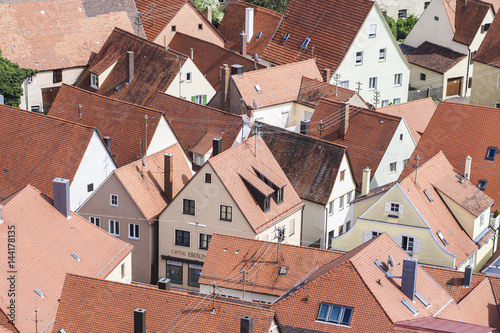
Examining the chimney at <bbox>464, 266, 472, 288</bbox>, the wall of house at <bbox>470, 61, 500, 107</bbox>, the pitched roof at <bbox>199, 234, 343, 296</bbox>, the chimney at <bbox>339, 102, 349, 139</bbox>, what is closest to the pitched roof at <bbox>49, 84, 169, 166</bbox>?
the chimney at <bbox>339, 102, 349, 139</bbox>

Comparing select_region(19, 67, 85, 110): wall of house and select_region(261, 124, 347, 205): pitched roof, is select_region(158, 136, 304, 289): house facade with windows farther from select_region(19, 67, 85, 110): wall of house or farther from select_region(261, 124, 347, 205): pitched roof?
select_region(19, 67, 85, 110): wall of house

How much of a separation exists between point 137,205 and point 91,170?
5.19 metres

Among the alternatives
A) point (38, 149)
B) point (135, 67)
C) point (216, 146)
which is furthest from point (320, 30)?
point (38, 149)

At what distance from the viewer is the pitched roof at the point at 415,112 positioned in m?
81.1

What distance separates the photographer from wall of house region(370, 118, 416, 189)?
75438 millimetres

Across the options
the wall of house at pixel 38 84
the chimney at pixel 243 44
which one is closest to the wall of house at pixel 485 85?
the chimney at pixel 243 44

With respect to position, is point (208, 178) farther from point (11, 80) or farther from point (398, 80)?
point (398, 80)

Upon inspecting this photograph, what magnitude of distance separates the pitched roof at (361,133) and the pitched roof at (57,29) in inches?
880

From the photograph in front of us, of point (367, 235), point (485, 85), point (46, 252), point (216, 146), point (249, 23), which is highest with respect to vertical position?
point (249, 23)

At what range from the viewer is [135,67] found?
8738cm

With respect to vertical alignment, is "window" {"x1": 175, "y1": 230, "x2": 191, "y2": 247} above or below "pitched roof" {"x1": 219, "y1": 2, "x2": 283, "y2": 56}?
below

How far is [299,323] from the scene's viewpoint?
5403 cm

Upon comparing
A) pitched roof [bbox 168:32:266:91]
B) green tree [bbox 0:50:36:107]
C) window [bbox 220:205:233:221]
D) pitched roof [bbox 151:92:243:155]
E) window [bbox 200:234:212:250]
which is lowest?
window [bbox 200:234:212:250]

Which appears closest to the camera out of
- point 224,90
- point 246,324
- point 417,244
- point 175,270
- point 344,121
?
point 246,324
